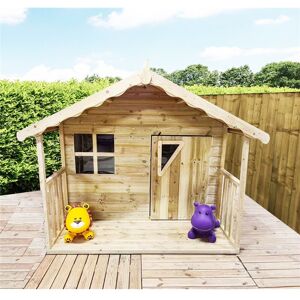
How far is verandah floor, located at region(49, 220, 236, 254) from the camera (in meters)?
3.92

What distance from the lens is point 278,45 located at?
33.7 metres

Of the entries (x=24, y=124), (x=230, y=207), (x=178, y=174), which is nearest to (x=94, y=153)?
(x=178, y=174)

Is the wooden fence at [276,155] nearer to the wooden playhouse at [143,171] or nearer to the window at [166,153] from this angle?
the wooden playhouse at [143,171]

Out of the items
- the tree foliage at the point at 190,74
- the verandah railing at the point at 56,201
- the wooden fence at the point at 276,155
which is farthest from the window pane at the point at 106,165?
the tree foliage at the point at 190,74

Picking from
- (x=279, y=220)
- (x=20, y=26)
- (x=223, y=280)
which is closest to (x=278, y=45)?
(x=20, y=26)

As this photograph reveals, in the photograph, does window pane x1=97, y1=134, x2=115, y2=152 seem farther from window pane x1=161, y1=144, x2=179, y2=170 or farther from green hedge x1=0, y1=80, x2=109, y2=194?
green hedge x1=0, y1=80, x2=109, y2=194

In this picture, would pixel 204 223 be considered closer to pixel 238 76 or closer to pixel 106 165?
pixel 106 165

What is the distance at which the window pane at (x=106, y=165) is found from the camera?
185 inches

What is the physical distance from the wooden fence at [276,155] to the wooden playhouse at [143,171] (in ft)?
3.80

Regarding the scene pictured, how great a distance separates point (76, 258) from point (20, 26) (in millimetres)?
13390

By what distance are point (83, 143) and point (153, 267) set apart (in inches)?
90.9

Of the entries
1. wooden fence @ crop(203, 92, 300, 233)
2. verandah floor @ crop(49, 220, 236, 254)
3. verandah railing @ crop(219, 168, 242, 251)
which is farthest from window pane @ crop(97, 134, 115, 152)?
wooden fence @ crop(203, 92, 300, 233)

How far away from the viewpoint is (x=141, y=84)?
11.4 feet

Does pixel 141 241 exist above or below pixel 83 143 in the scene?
below
